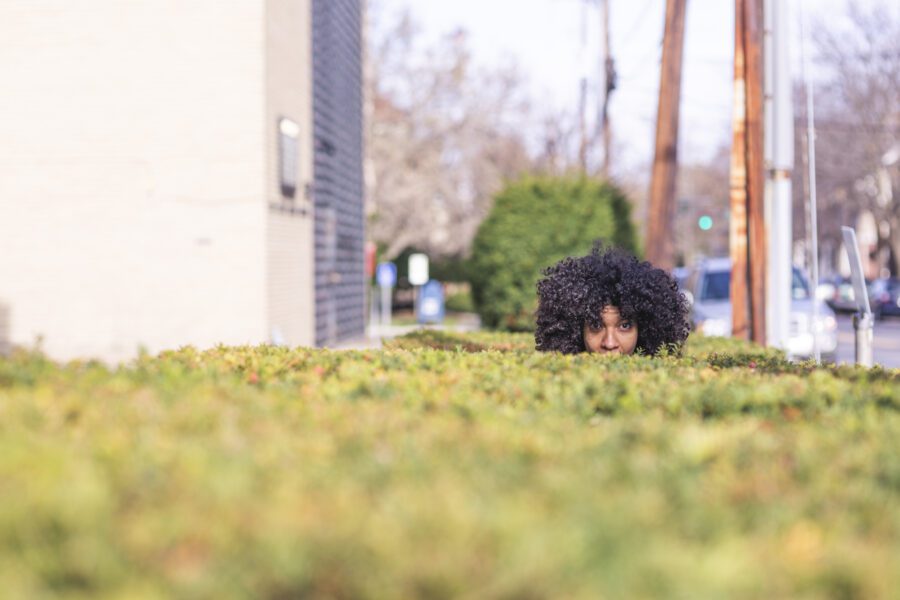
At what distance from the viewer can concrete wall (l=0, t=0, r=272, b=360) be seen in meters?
15.9

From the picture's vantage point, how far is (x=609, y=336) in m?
7.04

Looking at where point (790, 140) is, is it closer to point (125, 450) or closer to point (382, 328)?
point (125, 450)

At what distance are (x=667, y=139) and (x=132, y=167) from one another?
747cm

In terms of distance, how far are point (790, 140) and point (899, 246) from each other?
136 feet

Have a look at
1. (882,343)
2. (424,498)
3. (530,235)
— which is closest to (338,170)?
(530,235)

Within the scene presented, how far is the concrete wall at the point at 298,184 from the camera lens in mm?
16328

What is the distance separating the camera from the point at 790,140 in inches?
521

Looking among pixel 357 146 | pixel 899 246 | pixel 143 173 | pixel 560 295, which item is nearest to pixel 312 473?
pixel 560 295

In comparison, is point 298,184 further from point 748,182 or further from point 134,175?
point 748,182

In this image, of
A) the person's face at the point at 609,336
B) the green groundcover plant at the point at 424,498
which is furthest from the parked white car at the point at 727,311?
the green groundcover plant at the point at 424,498

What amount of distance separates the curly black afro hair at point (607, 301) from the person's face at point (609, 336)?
0.04 metres

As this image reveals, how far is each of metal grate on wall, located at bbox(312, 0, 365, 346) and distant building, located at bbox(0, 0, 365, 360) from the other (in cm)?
433

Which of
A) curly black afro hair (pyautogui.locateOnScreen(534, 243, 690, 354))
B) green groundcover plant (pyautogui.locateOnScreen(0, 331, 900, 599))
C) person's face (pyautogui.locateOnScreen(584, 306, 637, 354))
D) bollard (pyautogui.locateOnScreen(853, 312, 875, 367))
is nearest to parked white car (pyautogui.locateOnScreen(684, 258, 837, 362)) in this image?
bollard (pyautogui.locateOnScreen(853, 312, 875, 367))

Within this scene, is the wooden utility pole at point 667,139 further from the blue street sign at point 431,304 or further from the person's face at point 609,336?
the blue street sign at point 431,304
